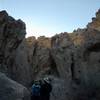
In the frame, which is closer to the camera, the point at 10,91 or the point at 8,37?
→ the point at 10,91

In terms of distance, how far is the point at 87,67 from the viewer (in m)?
24.9

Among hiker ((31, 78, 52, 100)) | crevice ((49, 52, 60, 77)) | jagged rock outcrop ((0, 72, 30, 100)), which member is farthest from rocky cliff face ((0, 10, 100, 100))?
hiker ((31, 78, 52, 100))

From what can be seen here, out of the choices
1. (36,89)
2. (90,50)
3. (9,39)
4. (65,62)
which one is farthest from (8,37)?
(36,89)

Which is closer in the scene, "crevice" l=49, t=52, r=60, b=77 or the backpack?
the backpack

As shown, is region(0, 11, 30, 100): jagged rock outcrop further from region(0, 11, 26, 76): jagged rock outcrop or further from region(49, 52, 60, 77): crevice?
region(49, 52, 60, 77): crevice

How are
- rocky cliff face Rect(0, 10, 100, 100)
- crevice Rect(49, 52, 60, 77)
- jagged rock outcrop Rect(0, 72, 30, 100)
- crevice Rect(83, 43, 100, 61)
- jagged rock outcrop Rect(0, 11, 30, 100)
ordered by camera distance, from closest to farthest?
jagged rock outcrop Rect(0, 72, 30, 100) → rocky cliff face Rect(0, 10, 100, 100) → crevice Rect(83, 43, 100, 61) → jagged rock outcrop Rect(0, 11, 30, 100) → crevice Rect(49, 52, 60, 77)

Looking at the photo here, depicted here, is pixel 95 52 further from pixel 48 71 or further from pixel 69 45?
pixel 48 71

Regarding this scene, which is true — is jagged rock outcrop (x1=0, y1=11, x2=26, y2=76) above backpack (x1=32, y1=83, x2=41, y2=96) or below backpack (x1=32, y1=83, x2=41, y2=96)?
above

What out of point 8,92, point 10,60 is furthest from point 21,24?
point 8,92

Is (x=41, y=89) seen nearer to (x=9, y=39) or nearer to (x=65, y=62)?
(x=9, y=39)

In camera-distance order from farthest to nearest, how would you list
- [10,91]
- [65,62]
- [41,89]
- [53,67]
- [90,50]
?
[53,67] → [65,62] → [90,50] → [10,91] → [41,89]

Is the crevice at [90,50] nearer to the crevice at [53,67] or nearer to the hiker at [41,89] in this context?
the crevice at [53,67]

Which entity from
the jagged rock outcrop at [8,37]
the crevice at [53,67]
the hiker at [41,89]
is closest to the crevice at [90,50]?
the jagged rock outcrop at [8,37]

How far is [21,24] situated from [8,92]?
59.5 feet
